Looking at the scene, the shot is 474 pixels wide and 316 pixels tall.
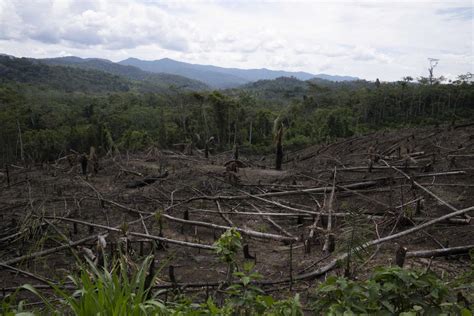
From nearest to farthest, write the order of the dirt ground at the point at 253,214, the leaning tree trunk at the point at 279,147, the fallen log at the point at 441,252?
the fallen log at the point at 441,252 < the dirt ground at the point at 253,214 < the leaning tree trunk at the point at 279,147

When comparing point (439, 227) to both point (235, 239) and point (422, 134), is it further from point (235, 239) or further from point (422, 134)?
point (422, 134)

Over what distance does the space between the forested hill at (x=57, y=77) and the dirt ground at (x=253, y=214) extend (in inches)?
4169

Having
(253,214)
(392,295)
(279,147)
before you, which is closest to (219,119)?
(279,147)

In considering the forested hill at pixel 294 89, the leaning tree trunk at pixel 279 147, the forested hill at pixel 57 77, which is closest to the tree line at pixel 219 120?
the forested hill at pixel 294 89

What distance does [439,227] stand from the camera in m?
5.97

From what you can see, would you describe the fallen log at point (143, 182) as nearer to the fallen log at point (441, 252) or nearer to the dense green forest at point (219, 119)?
the fallen log at point (441, 252)

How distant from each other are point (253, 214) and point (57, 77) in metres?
137

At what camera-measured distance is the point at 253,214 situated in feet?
24.3

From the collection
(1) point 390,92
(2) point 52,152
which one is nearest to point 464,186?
(2) point 52,152

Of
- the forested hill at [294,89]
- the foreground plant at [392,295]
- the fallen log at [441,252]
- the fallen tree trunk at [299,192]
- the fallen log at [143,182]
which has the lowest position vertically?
the fallen log at [143,182]

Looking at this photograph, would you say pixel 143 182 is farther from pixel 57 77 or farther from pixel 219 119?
pixel 57 77

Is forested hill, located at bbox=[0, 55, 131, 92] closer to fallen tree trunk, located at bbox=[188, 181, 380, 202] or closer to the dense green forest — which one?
the dense green forest

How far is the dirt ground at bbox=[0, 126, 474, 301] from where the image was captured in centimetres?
528

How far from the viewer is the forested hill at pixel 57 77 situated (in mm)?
112688
